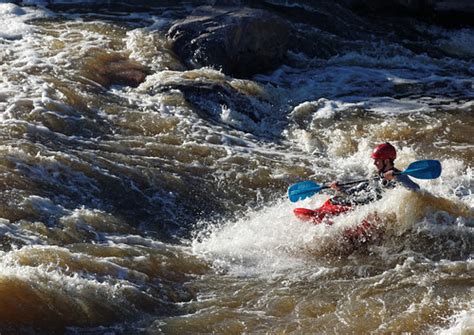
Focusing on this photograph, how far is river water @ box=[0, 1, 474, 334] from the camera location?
17.5ft

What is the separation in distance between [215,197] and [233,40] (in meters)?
4.41

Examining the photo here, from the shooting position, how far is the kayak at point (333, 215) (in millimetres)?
6652

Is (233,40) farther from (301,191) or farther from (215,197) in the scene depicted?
(301,191)

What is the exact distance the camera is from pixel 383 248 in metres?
6.49

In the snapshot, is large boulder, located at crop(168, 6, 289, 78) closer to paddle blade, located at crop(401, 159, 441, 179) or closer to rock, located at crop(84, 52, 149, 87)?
rock, located at crop(84, 52, 149, 87)

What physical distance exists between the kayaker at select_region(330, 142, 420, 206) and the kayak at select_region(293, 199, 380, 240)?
0.11m

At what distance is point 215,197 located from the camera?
762 centimetres

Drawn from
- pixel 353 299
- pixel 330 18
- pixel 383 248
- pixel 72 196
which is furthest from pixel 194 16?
→ pixel 353 299

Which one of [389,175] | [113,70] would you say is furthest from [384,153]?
[113,70]

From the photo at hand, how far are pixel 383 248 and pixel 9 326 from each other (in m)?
3.22

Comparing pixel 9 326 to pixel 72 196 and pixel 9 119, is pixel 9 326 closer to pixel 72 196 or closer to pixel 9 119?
pixel 72 196

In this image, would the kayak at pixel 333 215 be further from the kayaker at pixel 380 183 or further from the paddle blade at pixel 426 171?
the paddle blade at pixel 426 171

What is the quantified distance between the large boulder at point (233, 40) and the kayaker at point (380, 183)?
445 cm

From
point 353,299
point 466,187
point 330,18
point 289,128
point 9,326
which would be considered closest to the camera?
point 9,326
